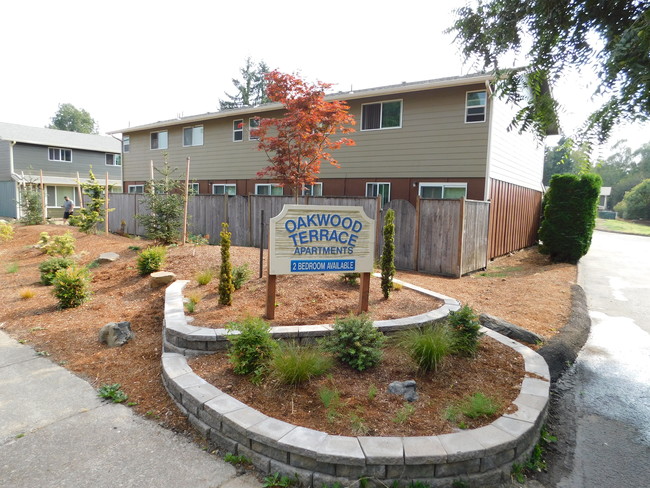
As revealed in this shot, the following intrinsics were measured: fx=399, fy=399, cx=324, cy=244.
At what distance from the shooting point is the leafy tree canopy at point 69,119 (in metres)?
61.9

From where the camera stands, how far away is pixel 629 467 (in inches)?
118

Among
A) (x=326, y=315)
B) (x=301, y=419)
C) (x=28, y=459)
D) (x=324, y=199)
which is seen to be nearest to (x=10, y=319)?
(x=28, y=459)

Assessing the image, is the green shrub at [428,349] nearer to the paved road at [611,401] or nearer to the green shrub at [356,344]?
the green shrub at [356,344]

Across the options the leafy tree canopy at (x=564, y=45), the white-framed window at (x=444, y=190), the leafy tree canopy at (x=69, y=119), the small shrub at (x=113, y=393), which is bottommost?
the small shrub at (x=113, y=393)

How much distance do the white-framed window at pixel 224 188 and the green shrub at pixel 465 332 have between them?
14426 mm

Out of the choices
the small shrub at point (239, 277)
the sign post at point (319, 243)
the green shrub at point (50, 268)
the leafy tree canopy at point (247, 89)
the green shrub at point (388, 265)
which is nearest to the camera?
the sign post at point (319, 243)

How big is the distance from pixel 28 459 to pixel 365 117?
1295cm

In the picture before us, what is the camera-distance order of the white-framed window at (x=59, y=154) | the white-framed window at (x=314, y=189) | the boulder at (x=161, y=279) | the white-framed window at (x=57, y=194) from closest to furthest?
1. the boulder at (x=161, y=279)
2. the white-framed window at (x=314, y=189)
3. the white-framed window at (x=57, y=194)
4. the white-framed window at (x=59, y=154)

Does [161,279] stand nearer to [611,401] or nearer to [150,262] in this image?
[150,262]

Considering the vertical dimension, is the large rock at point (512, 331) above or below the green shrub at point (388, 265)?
below

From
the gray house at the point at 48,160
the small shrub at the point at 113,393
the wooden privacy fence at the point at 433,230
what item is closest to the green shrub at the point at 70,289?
the small shrub at the point at 113,393

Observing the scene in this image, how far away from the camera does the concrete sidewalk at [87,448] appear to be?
2.60 m

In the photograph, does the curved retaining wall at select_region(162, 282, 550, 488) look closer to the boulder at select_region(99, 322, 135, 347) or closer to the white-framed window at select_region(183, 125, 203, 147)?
the boulder at select_region(99, 322, 135, 347)

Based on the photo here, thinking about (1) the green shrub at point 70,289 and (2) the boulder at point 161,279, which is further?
(2) the boulder at point 161,279
